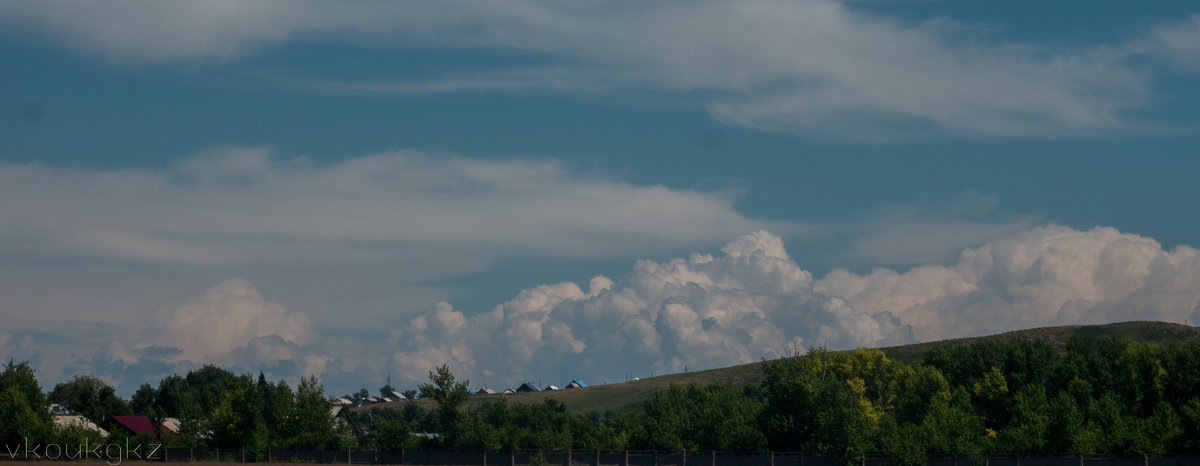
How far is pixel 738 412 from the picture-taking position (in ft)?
401

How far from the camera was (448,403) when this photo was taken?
118m

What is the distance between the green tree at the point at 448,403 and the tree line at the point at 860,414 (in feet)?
0.50

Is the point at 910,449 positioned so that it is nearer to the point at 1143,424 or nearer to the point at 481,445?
the point at 1143,424

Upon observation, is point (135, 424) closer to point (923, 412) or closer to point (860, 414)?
point (860, 414)

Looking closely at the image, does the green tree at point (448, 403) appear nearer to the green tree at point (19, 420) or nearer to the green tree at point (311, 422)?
the green tree at point (311, 422)

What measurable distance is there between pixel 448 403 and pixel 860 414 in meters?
42.6

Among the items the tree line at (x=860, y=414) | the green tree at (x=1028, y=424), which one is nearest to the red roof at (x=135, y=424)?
the tree line at (x=860, y=414)

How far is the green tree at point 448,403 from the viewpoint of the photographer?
11575cm

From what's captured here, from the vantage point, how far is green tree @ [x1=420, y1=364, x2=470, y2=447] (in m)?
116

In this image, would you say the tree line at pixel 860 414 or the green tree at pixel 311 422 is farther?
the green tree at pixel 311 422

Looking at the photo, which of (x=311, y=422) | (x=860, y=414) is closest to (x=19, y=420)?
(x=311, y=422)

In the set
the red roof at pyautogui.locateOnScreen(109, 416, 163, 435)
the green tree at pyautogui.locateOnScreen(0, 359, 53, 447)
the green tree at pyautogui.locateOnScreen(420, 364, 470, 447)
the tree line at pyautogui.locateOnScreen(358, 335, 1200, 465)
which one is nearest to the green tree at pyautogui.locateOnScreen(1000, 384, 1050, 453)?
the tree line at pyautogui.locateOnScreen(358, 335, 1200, 465)

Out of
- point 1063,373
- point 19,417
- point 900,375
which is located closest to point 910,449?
point 1063,373

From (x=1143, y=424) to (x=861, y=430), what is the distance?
28689mm
